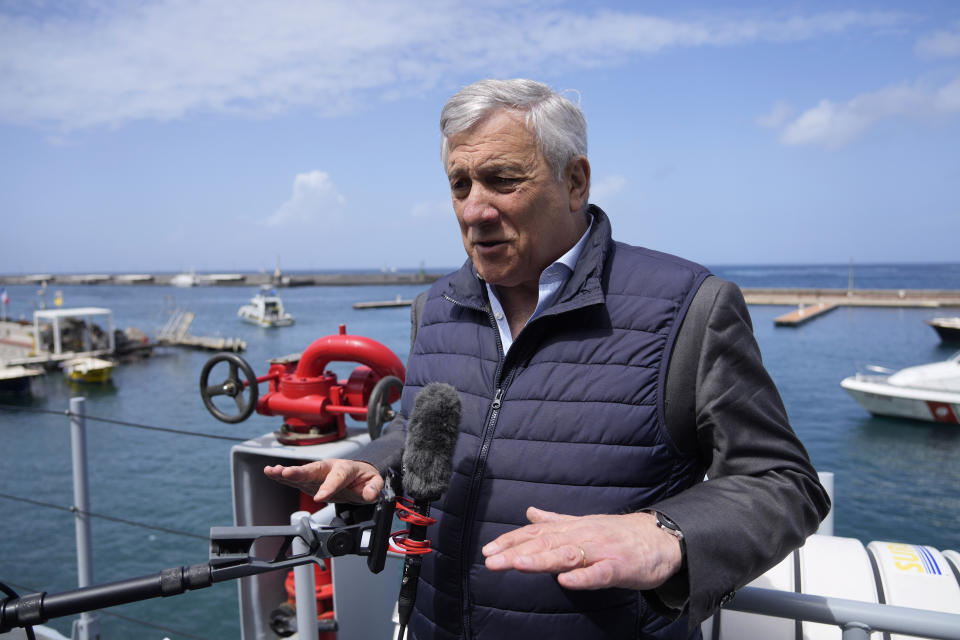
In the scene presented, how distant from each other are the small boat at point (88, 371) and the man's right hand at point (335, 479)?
36348 millimetres

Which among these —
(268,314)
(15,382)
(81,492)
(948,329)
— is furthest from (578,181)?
(268,314)

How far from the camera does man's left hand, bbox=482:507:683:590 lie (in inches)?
36.4

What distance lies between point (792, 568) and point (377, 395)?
2.18 metres

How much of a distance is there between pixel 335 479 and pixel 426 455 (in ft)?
0.73

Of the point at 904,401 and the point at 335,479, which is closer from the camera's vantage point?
the point at 335,479

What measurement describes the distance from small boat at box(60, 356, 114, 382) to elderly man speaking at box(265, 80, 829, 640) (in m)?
36.4

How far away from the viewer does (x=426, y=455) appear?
133 cm

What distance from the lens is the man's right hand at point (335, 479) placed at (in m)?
1.36

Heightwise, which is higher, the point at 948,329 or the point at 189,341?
the point at 948,329

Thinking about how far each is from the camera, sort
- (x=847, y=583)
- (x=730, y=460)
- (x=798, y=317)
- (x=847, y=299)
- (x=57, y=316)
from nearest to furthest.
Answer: (x=730, y=460)
(x=847, y=583)
(x=57, y=316)
(x=798, y=317)
(x=847, y=299)

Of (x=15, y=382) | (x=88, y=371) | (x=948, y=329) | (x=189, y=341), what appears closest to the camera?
(x=15, y=382)

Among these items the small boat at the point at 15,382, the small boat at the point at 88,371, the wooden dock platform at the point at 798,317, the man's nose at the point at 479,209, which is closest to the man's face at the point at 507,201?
the man's nose at the point at 479,209

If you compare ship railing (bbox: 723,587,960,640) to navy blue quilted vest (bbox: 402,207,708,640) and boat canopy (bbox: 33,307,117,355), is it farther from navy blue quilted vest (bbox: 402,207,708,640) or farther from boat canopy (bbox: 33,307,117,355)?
boat canopy (bbox: 33,307,117,355)

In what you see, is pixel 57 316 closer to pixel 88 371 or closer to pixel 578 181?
pixel 88 371
